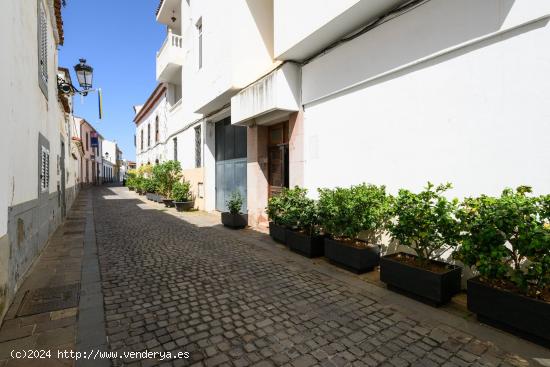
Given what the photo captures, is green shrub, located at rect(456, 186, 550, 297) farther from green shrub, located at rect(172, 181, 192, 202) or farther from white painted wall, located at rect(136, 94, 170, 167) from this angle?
white painted wall, located at rect(136, 94, 170, 167)

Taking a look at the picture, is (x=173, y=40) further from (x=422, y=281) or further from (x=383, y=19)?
(x=422, y=281)


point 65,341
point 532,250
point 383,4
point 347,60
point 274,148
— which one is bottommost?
point 65,341

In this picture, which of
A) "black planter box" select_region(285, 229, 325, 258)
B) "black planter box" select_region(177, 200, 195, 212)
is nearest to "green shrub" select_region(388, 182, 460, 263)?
"black planter box" select_region(285, 229, 325, 258)

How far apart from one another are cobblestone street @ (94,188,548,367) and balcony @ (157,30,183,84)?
11461mm

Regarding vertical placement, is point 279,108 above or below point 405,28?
below

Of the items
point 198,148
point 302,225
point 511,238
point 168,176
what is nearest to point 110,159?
point 168,176

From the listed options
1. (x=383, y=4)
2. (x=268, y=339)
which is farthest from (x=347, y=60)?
(x=268, y=339)

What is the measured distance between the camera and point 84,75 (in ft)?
28.0

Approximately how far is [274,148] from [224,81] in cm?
242

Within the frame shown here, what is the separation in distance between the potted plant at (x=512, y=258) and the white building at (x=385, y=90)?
2.25 feet

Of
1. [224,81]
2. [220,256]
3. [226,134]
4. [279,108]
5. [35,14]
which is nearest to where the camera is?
[35,14]

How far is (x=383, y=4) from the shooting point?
15.0 ft

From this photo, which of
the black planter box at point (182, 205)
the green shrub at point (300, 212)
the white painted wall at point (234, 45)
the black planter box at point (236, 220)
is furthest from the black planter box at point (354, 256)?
the black planter box at point (182, 205)

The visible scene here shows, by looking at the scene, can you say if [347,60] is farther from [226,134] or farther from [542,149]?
[226,134]
